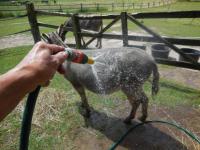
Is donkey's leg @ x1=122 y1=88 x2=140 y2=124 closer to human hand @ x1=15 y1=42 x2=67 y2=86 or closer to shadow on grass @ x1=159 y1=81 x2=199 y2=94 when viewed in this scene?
shadow on grass @ x1=159 y1=81 x2=199 y2=94

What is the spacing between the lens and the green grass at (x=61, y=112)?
4.27 meters

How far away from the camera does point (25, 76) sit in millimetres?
1081

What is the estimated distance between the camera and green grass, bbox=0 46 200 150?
168 inches

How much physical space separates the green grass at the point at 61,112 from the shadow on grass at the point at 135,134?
0.67 feet

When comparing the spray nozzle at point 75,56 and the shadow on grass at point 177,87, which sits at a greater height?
the spray nozzle at point 75,56

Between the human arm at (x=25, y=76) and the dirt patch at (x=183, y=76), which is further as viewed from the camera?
the dirt patch at (x=183, y=76)

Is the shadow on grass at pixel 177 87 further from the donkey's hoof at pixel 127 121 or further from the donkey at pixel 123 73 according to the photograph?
the donkey's hoof at pixel 127 121

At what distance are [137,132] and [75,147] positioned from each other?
1116 mm

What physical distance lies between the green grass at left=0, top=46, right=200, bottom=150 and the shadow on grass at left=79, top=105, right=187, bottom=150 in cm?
21

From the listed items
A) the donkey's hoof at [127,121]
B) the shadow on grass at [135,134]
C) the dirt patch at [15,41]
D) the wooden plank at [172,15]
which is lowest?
the dirt patch at [15,41]

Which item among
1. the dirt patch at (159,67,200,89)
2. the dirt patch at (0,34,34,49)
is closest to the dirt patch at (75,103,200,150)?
the dirt patch at (159,67,200,89)

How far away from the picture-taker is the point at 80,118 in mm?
4832

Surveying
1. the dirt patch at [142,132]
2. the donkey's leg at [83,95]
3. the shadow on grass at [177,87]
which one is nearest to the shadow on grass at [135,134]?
the dirt patch at [142,132]

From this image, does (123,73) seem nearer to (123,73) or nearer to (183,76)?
(123,73)
